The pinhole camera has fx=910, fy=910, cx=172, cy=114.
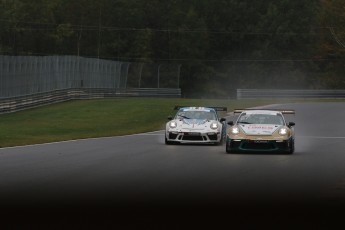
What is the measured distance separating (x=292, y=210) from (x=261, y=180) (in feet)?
14.5

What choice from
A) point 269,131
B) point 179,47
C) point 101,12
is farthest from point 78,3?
point 269,131

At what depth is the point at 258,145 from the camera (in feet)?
79.6

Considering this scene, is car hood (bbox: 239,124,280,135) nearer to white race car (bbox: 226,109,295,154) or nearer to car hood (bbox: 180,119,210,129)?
white race car (bbox: 226,109,295,154)

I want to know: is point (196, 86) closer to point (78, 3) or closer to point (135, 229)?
point (78, 3)

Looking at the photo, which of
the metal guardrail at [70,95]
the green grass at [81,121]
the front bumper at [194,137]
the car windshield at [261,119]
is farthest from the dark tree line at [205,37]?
the car windshield at [261,119]

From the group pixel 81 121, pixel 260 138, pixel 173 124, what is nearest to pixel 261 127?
pixel 260 138

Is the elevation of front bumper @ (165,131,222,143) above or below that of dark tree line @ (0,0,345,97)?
below

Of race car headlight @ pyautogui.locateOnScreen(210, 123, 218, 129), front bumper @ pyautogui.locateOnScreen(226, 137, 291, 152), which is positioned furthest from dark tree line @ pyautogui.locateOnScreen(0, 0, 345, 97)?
front bumper @ pyautogui.locateOnScreen(226, 137, 291, 152)

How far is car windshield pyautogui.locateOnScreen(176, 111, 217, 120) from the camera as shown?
1126 inches

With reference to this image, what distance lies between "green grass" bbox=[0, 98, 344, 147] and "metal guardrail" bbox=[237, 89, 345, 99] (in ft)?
38.2

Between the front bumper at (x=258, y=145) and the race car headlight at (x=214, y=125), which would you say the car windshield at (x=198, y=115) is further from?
the front bumper at (x=258, y=145)

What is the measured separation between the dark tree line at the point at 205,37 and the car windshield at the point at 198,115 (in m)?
77.5

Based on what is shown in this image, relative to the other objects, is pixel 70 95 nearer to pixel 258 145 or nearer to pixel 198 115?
pixel 198 115

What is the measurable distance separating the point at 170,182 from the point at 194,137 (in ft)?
37.0
